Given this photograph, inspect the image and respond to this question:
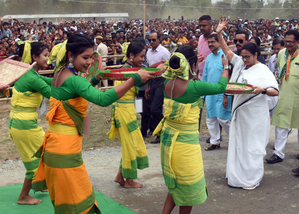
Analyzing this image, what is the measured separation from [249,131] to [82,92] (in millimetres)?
2671

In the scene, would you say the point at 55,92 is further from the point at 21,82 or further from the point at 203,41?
the point at 203,41

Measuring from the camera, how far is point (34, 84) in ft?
12.1

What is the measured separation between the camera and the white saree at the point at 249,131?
447cm

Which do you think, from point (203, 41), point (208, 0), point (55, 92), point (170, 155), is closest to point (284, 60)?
point (203, 41)

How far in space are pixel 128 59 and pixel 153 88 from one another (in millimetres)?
2244

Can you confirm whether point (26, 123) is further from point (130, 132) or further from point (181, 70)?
point (181, 70)

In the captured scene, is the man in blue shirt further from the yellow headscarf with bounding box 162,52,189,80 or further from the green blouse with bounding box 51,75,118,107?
the green blouse with bounding box 51,75,118,107

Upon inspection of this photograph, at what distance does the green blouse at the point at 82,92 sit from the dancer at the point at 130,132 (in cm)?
167

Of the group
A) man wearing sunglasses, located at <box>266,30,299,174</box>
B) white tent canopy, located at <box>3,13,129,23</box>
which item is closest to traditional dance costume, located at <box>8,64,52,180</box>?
man wearing sunglasses, located at <box>266,30,299,174</box>

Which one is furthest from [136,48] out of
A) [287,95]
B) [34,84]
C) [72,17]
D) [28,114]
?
[72,17]

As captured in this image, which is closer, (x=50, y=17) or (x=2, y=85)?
(x=2, y=85)

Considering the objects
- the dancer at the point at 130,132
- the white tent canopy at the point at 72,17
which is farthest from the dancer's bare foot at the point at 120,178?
the white tent canopy at the point at 72,17

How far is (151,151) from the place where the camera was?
6273 mm

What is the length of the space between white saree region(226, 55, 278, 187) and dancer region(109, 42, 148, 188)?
125 cm
